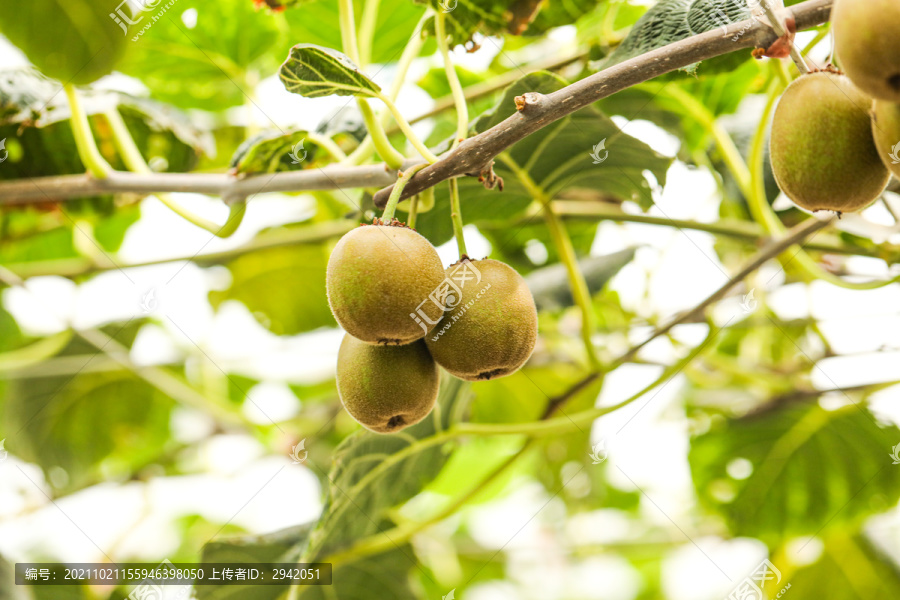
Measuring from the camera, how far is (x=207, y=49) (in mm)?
1444

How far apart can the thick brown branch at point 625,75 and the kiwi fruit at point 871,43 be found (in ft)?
0.22

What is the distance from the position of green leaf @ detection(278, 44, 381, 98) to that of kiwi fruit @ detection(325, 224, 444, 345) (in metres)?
0.15

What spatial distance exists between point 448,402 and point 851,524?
1123 mm

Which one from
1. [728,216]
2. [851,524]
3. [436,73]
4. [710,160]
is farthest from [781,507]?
[436,73]

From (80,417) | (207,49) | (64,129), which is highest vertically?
(207,49)

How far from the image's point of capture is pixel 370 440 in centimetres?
103

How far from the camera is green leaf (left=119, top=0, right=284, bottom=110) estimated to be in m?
1.38

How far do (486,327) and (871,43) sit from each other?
384mm

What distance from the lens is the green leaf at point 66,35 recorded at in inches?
34.2
